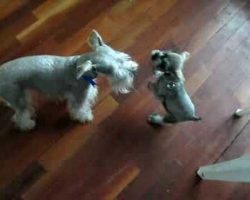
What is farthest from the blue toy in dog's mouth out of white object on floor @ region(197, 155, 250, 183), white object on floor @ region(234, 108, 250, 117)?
white object on floor @ region(234, 108, 250, 117)

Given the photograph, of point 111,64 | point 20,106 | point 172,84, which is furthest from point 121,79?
point 20,106

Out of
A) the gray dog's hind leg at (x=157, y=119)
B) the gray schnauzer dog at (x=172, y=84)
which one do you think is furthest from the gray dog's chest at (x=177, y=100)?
the gray dog's hind leg at (x=157, y=119)

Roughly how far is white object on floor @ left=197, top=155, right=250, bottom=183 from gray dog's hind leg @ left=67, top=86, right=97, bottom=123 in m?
0.53

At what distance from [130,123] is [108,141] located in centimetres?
13

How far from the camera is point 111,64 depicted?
4.71 feet

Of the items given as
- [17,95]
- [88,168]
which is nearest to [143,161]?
[88,168]

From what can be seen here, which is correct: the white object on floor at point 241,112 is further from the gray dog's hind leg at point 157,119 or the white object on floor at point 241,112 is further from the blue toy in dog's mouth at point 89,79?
the blue toy in dog's mouth at point 89,79

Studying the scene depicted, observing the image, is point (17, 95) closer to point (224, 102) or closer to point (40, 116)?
point (40, 116)

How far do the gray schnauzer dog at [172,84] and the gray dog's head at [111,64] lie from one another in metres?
0.10

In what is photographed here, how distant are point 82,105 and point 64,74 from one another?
187 millimetres

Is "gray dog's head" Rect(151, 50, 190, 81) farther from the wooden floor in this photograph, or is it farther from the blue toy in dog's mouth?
the wooden floor

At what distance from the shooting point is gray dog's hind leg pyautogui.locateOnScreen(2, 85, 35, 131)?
4.96 ft

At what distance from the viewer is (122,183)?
1.66m

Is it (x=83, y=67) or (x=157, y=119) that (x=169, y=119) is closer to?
(x=157, y=119)
